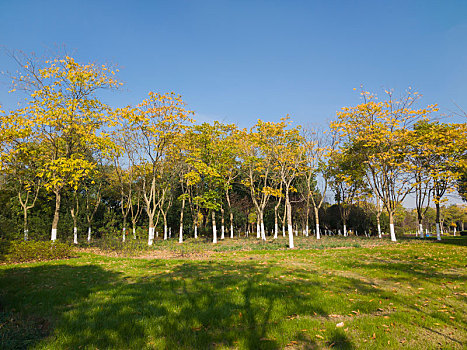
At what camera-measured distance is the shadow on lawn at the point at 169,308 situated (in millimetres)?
4277

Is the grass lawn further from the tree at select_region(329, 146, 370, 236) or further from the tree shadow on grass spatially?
the tree at select_region(329, 146, 370, 236)

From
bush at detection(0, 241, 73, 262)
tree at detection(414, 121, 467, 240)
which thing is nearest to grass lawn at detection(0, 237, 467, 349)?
Answer: bush at detection(0, 241, 73, 262)

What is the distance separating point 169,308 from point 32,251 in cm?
1161

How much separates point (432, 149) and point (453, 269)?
1659 cm

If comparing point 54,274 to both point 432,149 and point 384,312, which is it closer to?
point 384,312

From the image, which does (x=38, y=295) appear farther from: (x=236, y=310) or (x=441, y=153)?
(x=441, y=153)

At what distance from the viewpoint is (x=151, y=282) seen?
7988 millimetres

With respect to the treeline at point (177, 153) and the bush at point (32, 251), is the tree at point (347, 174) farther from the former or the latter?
the bush at point (32, 251)

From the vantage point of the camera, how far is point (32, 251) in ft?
42.4

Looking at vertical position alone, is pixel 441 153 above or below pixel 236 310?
above

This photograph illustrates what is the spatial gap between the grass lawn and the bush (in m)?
3.96

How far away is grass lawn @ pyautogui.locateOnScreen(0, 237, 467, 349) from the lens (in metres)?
4.27

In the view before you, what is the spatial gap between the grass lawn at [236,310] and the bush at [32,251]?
3.96 meters

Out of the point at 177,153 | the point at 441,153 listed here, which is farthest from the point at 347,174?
the point at 177,153
